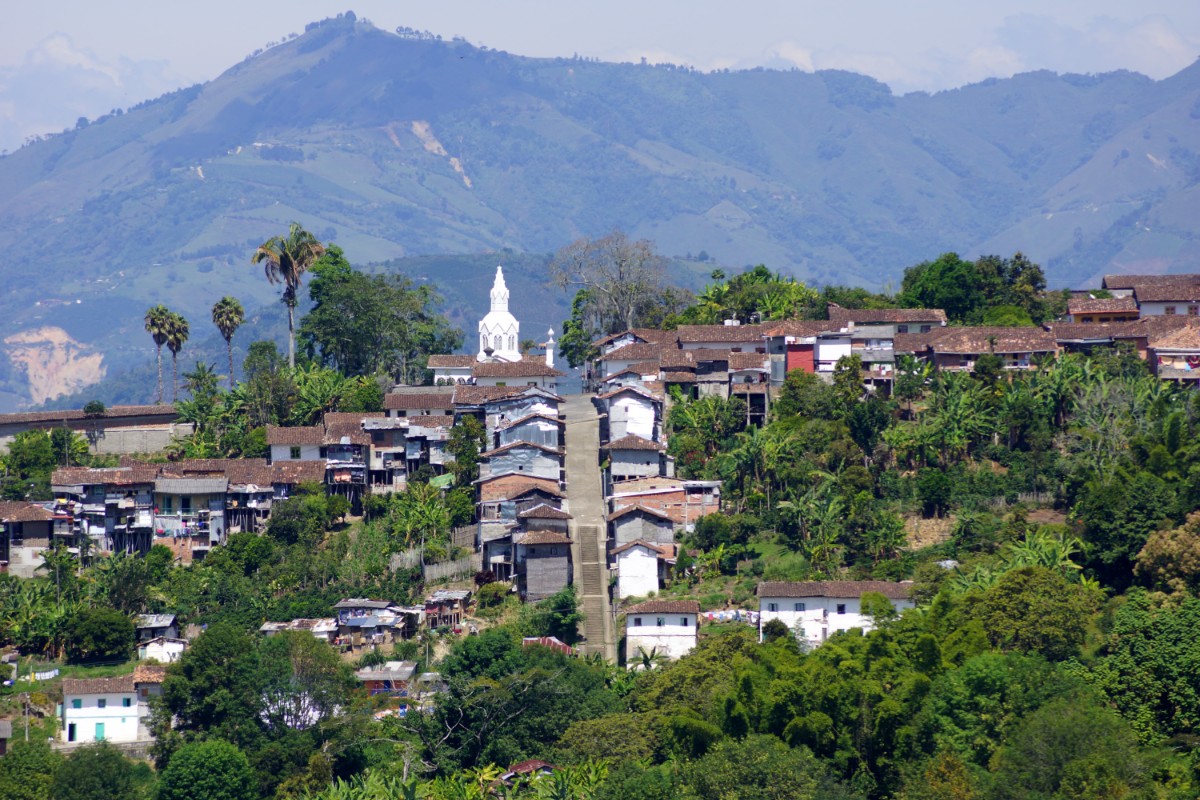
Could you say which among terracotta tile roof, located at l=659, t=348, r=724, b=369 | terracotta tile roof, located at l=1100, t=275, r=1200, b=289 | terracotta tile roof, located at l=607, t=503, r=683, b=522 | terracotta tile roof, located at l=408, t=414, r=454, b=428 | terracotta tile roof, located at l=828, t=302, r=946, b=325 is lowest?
terracotta tile roof, located at l=607, t=503, r=683, b=522

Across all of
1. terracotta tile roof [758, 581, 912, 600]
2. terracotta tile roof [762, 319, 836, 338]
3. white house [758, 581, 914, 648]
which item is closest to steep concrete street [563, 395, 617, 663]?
white house [758, 581, 914, 648]

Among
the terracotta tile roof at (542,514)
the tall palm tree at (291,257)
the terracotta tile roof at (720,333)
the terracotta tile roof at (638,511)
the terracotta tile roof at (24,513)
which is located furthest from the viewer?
the tall palm tree at (291,257)

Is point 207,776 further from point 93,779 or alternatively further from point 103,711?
point 103,711

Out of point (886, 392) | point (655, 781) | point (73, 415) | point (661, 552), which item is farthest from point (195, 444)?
point (655, 781)

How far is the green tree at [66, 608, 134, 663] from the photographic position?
5794 centimetres

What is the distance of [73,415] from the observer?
75000 millimetres

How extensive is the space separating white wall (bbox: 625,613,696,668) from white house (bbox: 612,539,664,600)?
118 inches

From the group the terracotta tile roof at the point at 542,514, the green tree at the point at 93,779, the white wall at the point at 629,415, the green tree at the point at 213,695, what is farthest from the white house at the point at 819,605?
the green tree at the point at 93,779

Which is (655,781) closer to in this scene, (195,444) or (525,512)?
(525,512)

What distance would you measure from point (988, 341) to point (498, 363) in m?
19.0

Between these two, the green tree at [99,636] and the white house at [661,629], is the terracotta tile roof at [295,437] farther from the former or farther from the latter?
the white house at [661,629]

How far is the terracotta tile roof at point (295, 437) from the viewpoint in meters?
68.8

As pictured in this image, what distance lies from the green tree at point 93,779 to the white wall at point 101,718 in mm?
3703

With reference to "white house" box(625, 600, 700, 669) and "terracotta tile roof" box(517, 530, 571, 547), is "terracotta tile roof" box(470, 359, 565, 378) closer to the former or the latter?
"terracotta tile roof" box(517, 530, 571, 547)
